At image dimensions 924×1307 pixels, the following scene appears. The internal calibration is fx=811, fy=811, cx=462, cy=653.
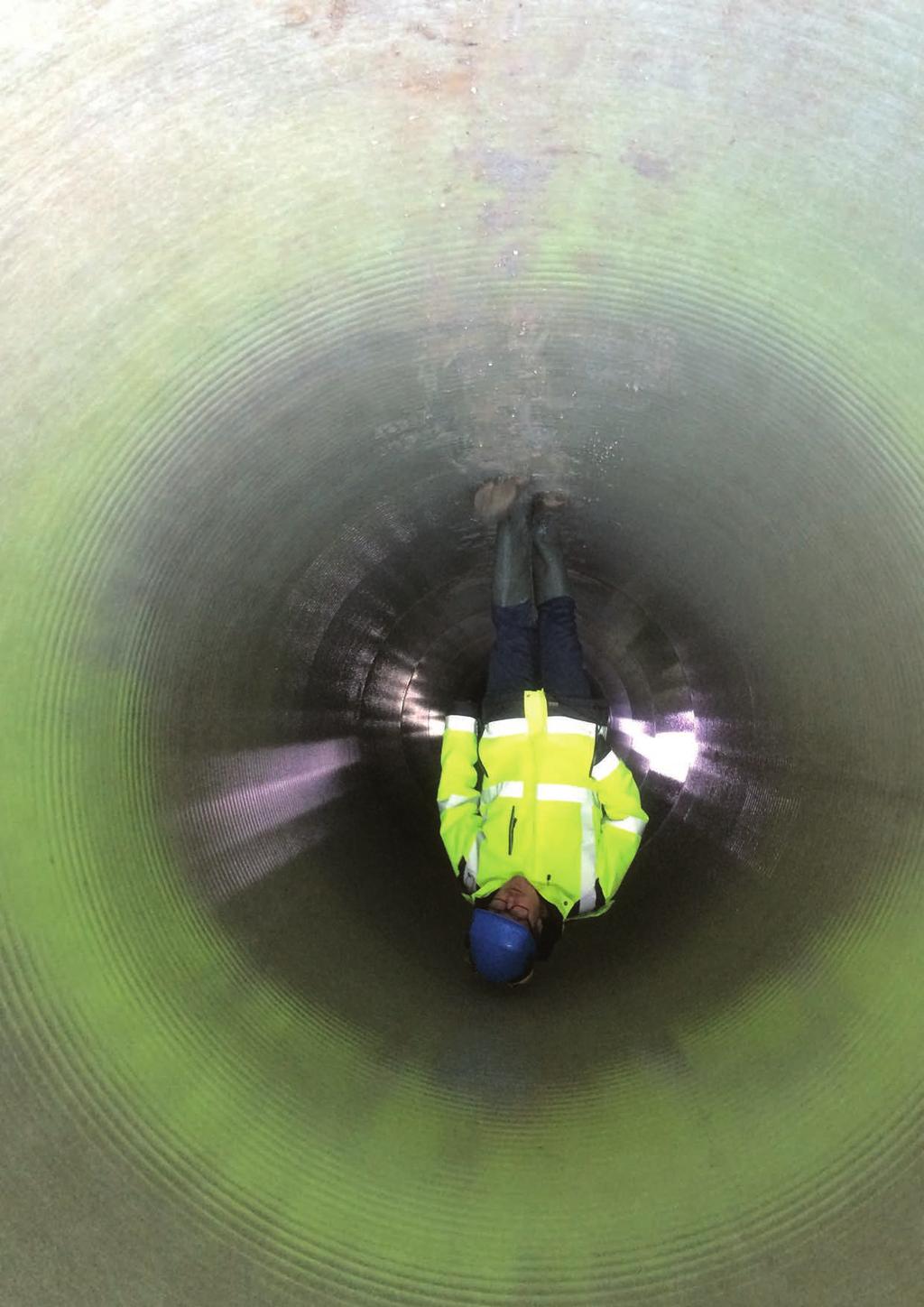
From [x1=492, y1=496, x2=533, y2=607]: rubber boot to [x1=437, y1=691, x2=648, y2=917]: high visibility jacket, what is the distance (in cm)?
26

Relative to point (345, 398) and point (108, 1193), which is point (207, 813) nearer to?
point (108, 1193)

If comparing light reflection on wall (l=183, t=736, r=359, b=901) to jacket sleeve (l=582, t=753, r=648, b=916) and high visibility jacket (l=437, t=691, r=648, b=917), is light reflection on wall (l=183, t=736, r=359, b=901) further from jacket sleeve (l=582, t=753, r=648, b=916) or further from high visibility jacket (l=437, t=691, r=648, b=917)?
jacket sleeve (l=582, t=753, r=648, b=916)

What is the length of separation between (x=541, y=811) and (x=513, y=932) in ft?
1.04

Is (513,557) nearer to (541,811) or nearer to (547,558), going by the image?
A: (547,558)

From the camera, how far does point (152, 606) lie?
1604mm


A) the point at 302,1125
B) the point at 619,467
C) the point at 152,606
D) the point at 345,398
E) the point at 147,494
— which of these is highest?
the point at 619,467

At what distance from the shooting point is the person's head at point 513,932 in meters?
1.76

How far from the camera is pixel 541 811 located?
1.98m

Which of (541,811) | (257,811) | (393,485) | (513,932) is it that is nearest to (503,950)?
(513,932)

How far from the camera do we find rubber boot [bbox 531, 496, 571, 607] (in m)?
2.11

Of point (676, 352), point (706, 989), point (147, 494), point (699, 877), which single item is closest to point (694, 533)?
point (676, 352)

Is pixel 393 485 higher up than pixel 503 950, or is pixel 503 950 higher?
pixel 393 485

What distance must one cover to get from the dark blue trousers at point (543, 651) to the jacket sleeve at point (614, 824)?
237 mm

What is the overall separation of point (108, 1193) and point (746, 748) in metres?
1.69
